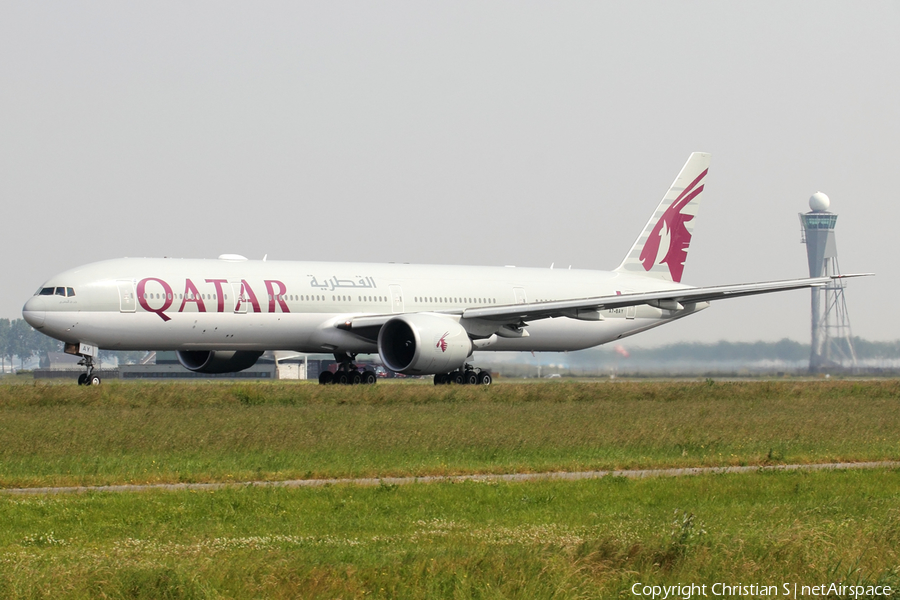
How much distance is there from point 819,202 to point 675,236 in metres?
72.6

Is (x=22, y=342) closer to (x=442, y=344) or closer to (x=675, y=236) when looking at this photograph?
(x=675, y=236)

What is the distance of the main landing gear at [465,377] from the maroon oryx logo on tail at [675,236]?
11301 mm

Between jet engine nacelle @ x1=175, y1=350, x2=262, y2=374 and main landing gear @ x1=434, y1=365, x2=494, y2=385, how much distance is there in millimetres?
6201

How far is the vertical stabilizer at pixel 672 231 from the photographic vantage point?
4597cm

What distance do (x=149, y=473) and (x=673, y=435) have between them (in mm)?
10600

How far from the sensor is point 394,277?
38094 millimetres

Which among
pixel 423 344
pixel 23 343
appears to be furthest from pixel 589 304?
pixel 23 343

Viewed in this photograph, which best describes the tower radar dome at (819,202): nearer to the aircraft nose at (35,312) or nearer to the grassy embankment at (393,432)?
the grassy embankment at (393,432)

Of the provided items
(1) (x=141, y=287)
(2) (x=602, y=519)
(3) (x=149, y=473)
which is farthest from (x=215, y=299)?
(2) (x=602, y=519)

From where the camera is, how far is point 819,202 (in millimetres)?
113125

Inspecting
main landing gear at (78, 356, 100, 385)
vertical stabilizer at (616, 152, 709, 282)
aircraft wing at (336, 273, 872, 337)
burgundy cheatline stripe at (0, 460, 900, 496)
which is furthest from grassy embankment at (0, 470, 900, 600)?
vertical stabilizer at (616, 152, 709, 282)

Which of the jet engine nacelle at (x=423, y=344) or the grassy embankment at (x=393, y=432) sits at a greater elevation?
the jet engine nacelle at (x=423, y=344)

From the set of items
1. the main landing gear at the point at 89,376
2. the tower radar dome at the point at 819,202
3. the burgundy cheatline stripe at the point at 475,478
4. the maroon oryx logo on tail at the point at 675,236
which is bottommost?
the burgundy cheatline stripe at the point at 475,478

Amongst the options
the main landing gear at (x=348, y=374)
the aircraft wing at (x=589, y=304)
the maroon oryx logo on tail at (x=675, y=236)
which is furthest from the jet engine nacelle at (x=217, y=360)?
the maroon oryx logo on tail at (x=675, y=236)
